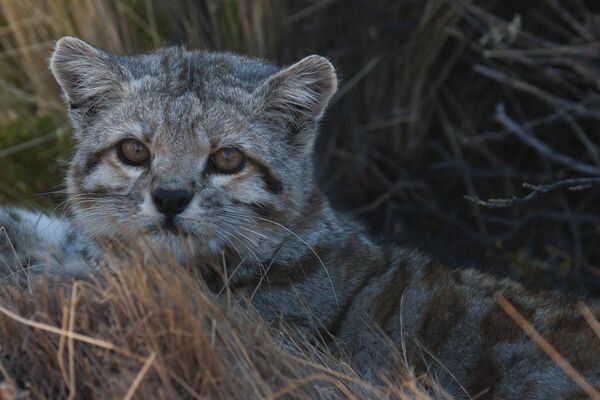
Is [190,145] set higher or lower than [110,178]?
higher

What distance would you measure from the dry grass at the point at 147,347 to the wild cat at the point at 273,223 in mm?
680

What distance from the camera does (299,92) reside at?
5621 millimetres

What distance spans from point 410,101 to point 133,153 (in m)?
4.67

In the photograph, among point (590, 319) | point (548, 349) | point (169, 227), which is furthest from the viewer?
point (169, 227)

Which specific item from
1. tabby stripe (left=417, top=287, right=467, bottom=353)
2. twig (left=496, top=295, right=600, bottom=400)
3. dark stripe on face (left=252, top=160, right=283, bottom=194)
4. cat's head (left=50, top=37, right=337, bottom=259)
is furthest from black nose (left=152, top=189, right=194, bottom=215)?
twig (left=496, top=295, right=600, bottom=400)

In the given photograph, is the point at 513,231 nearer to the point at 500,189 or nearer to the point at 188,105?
the point at 500,189

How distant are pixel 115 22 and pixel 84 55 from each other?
3462 mm

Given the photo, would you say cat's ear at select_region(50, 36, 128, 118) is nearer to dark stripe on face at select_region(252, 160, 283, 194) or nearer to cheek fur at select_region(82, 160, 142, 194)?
cheek fur at select_region(82, 160, 142, 194)

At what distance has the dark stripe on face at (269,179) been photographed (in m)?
5.41

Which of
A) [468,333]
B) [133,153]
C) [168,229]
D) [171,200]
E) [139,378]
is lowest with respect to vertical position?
[468,333]

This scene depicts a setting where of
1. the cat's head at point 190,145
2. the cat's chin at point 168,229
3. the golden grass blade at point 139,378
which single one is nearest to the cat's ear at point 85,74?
the cat's head at point 190,145

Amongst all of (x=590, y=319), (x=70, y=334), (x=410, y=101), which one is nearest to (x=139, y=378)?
(x=70, y=334)

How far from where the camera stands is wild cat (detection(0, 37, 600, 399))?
196 inches

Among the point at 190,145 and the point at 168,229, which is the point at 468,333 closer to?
the point at 168,229
